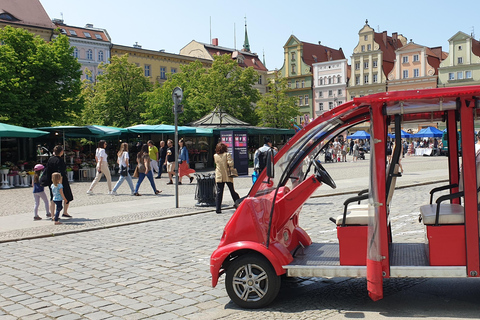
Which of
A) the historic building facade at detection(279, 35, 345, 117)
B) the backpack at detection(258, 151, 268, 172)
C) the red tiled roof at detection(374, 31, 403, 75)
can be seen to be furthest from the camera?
the historic building facade at detection(279, 35, 345, 117)

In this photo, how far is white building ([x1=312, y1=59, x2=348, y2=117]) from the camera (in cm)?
8900

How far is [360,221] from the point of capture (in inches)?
202

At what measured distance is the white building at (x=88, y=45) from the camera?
70.8 meters

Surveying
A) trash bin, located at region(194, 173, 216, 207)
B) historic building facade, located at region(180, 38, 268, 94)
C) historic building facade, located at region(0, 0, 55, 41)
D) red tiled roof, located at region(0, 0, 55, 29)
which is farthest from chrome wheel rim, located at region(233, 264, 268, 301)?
historic building facade, located at region(180, 38, 268, 94)

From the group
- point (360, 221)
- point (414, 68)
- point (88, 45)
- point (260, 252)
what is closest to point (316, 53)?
point (414, 68)

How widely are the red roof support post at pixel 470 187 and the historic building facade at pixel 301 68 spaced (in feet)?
290

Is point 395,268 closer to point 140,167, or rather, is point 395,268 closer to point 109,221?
point 109,221

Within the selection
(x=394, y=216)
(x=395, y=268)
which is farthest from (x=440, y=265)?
(x=394, y=216)

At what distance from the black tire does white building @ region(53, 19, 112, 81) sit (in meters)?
69.4

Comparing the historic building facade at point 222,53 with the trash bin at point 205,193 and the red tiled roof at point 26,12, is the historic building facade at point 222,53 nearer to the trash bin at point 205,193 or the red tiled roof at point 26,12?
the red tiled roof at point 26,12

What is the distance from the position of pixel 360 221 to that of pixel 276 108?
6169 centimetres

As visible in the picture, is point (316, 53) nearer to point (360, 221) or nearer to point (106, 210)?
point (106, 210)

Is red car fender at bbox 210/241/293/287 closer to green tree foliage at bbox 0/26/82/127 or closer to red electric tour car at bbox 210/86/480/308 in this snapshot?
red electric tour car at bbox 210/86/480/308

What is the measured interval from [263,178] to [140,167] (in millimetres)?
11816
